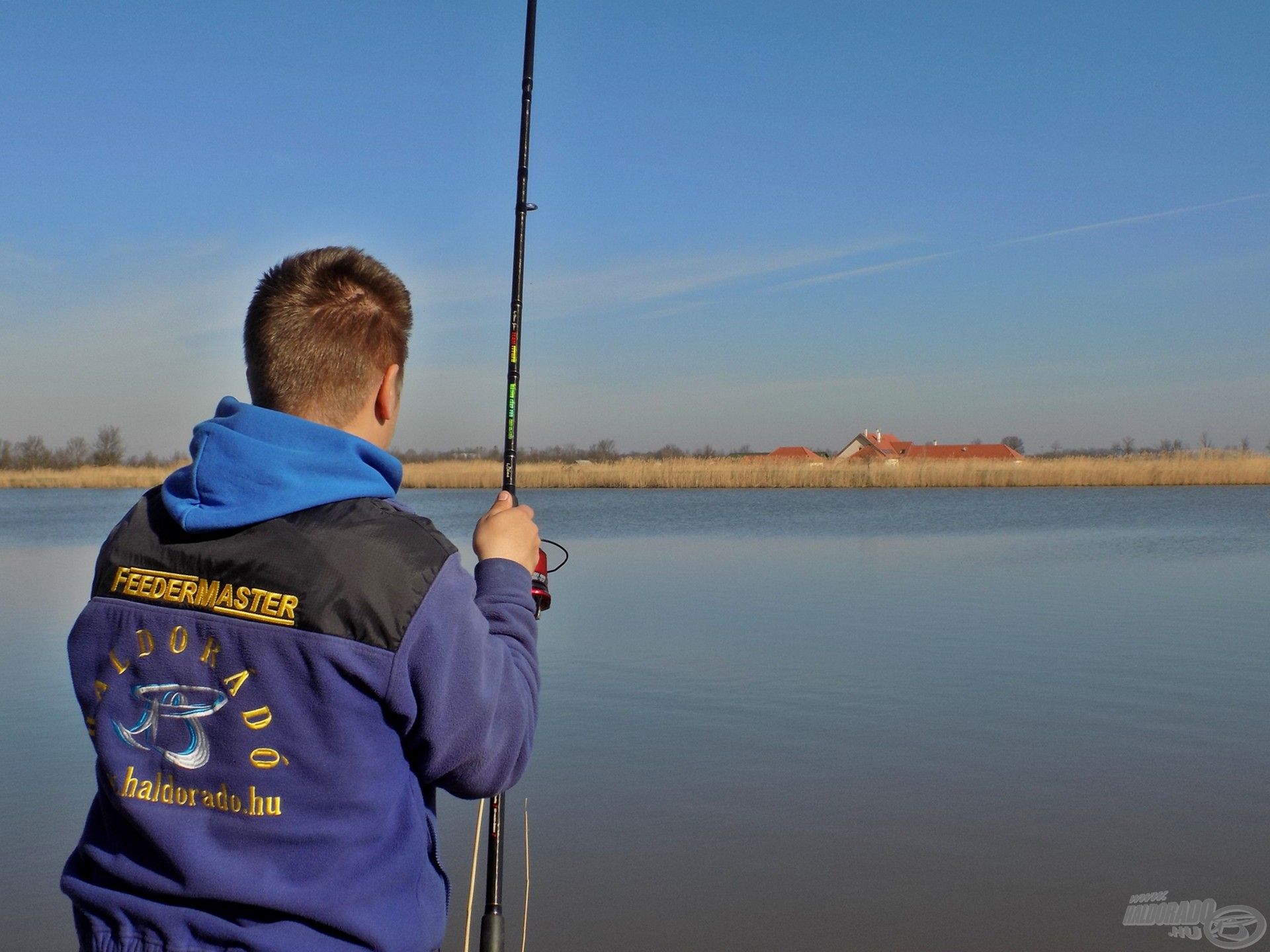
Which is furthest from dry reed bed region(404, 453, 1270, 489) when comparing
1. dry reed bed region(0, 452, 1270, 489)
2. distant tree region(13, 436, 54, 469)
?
distant tree region(13, 436, 54, 469)

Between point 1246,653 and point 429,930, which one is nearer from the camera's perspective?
point 429,930

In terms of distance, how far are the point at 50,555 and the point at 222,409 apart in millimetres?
15668

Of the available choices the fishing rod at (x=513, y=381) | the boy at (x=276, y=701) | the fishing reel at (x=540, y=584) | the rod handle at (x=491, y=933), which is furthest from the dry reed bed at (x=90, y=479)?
the boy at (x=276, y=701)

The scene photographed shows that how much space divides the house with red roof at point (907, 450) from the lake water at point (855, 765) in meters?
43.7

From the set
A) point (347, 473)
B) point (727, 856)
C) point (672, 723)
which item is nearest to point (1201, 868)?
point (727, 856)

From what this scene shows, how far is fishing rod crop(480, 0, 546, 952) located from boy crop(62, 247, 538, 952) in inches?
29.7

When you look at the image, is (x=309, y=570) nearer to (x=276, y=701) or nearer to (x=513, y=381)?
(x=276, y=701)

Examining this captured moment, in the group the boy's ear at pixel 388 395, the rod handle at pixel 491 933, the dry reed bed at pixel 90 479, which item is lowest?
the dry reed bed at pixel 90 479

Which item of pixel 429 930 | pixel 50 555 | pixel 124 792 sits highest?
pixel 124 792

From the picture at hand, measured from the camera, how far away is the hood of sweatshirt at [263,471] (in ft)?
4.21

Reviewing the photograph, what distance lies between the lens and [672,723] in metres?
5.66

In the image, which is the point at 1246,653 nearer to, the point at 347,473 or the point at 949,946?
the point at 949,946

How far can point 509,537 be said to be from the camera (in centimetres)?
159

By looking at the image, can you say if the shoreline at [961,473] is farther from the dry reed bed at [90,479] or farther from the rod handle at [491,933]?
the rod handle at [491,933]
